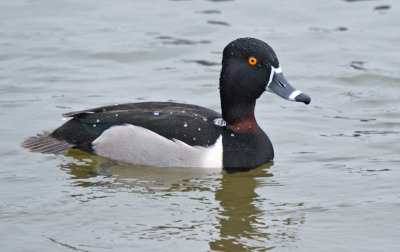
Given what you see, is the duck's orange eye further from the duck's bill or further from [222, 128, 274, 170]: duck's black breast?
[222, 128, 274, 170]: duck's black breast

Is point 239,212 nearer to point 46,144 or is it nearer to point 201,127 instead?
point 201,127

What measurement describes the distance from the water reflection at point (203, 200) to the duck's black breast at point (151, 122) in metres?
0.29

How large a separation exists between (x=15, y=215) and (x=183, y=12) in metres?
8.21

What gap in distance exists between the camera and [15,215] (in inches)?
316


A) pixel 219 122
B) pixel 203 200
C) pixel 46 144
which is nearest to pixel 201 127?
pixel 219 122

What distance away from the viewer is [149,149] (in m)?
9.52

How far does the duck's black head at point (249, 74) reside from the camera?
952cm

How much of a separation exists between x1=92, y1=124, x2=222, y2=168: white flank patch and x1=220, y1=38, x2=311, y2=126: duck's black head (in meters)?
0.56

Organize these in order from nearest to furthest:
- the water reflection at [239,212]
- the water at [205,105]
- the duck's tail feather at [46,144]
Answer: the water reflection at [239,212] < the water at [205,105] < the duck's tail feather at [46,144]

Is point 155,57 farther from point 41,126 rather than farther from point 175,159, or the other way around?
point 175,159

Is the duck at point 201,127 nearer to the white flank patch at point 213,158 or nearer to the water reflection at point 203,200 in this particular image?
the white flank patch at point 213,158

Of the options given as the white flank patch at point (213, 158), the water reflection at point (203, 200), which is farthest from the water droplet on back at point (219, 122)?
the water reflection at point (203, 200)

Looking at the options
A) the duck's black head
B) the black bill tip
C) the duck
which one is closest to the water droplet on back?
the duck

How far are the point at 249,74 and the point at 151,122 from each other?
121 cm
